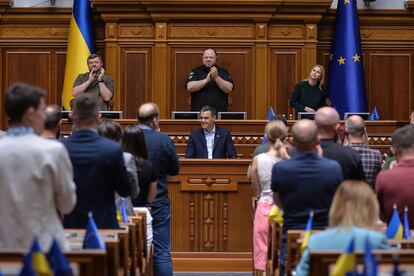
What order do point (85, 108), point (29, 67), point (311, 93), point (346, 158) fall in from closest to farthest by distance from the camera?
point (85, 108) → point (346, 158) → point (311, 93) → point (29, 67)

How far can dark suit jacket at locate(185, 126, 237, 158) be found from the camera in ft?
37.7

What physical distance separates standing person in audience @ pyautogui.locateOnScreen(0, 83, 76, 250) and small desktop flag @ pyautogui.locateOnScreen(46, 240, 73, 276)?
23.1 inches

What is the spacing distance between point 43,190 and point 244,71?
959 centimetres

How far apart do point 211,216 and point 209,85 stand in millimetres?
2963

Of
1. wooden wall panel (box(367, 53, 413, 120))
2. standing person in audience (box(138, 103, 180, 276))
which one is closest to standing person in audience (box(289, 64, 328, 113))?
wooden wall panel (box(367, 53, 413, 120))

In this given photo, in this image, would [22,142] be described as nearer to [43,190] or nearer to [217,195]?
[43,190]

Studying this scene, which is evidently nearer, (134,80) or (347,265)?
(347,265)

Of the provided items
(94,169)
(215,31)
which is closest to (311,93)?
(215,31)

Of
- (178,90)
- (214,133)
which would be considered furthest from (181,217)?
(178,90)

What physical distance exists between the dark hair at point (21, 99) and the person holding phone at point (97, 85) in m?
7.09

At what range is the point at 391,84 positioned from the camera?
1527cm

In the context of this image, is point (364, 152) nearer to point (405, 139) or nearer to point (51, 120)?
point (405, 139)

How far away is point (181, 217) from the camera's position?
10.6 meters

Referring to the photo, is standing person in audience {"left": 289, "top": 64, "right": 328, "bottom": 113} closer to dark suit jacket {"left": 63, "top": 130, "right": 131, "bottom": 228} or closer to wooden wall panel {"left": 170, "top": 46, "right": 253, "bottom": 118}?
wooden wall panel {"left": 170, "top": 46, "right": 253, "bottom": 118}
